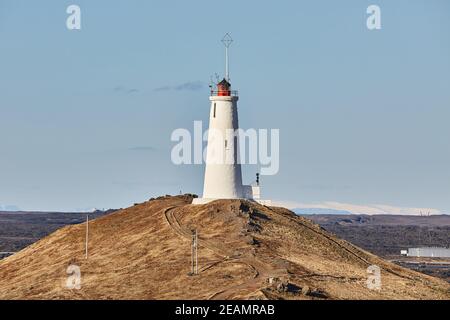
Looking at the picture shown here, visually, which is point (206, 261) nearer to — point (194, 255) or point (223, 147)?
point (194, 255)

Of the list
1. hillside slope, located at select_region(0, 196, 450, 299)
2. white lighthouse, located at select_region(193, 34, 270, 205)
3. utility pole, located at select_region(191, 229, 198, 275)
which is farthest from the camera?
white lighthouse, located at select_region(193, 34, 270, 205)

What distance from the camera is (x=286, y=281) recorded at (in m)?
104

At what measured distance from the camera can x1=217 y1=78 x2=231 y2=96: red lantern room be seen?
434 feet

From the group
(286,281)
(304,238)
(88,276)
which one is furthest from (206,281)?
(304,238)

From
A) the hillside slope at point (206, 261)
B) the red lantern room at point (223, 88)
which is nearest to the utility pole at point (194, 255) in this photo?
the hillside slope at point (206, 261)

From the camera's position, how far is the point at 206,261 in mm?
113688

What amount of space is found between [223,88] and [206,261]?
25858 millimetres

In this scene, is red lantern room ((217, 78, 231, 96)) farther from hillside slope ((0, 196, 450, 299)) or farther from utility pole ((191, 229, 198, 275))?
utility pole ((191, 229, 198, 275))

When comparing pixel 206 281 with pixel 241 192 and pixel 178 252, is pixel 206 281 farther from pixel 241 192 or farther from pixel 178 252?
pixel 241 192

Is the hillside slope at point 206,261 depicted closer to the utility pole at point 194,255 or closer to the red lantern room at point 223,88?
the utility pole at point 194,255

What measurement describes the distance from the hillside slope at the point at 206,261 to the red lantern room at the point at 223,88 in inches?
478

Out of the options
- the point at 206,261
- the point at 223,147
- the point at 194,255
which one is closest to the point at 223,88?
the point at 223,147

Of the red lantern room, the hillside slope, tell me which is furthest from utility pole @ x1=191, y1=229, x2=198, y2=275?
the red lantern room
